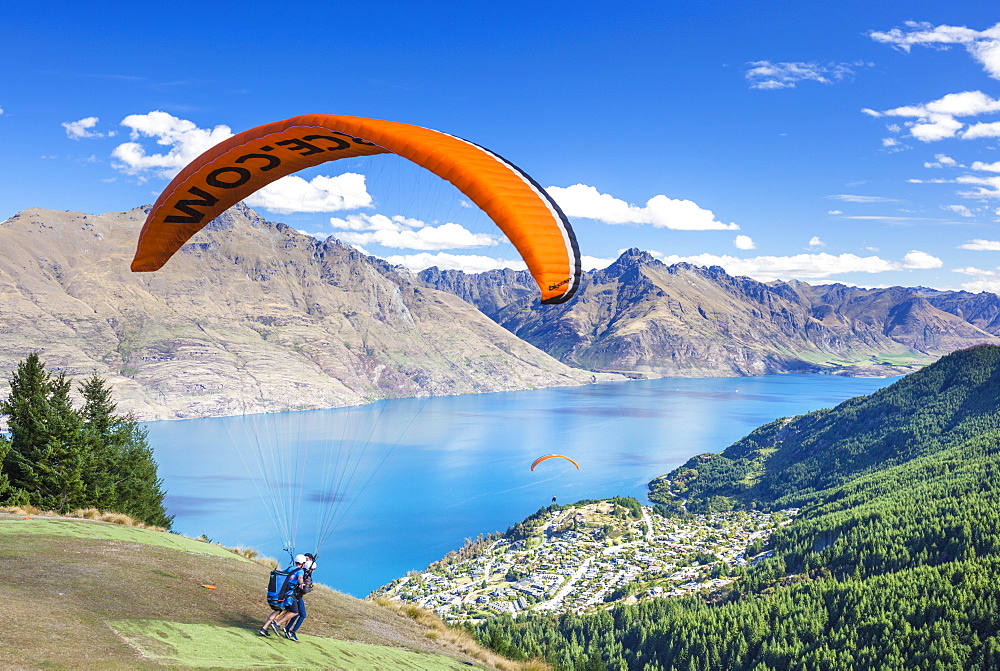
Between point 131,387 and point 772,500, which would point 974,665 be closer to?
point 772,500

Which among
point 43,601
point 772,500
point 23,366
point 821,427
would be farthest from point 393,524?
point 821,427

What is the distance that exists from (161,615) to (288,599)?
1.91 meters

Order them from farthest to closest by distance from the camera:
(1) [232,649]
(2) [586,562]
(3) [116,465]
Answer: (2) [586,562] < (3) [116,465] < (1) [232,649]

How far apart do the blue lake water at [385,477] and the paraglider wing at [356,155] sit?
4862 centimetres

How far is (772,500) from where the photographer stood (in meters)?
126

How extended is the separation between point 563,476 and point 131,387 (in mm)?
134936

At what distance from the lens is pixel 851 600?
60.2 metres

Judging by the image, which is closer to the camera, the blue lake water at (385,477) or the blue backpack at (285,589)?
the blue backpack at (285,589)

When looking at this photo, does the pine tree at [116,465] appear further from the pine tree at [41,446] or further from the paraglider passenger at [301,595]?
the paraglider passenger at [301,595]

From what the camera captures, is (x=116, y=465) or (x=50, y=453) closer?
(x=50, y=453)

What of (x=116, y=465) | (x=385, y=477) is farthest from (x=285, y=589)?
(x=385, y=477)

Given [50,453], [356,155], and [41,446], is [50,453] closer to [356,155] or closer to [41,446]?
[41,446]

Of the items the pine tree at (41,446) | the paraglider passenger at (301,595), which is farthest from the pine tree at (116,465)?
the paraglider passenger at (301,595)

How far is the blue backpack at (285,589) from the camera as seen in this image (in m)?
10.2
